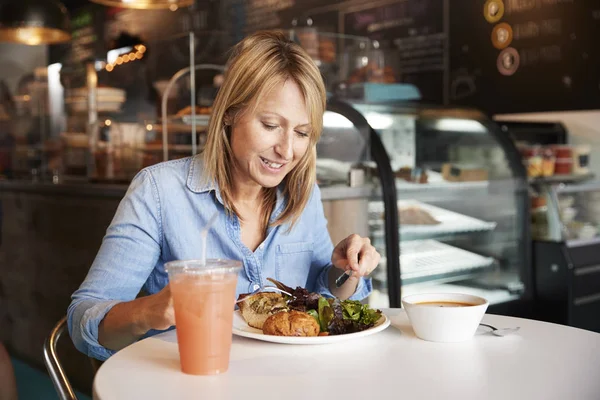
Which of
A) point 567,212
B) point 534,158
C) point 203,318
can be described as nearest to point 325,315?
point 203,318

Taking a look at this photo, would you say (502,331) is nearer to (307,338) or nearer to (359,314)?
(359,314)

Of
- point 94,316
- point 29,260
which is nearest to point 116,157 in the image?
→ point 29,260

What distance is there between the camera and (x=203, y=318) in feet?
3.43

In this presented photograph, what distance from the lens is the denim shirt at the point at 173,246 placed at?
145cm

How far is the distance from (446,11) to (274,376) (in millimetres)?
4470

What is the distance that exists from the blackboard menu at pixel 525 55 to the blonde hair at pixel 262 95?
334 cm

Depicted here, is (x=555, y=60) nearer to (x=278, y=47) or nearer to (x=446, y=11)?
(x=446, y=11)

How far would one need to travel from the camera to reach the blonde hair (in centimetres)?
163

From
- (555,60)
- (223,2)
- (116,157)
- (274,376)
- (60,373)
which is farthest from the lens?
(223,2)

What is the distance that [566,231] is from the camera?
3998 millimetres

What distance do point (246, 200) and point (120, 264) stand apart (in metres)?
0.41

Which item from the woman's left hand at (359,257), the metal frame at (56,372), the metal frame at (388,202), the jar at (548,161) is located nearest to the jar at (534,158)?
the jar at (548,161)

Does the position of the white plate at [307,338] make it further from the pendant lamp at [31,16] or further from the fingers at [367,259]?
the pendant lamp at [31,16]

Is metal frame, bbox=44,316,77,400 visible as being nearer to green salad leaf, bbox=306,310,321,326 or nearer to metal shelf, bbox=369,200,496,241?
green salad leaf, bbox=306,310,321,326
